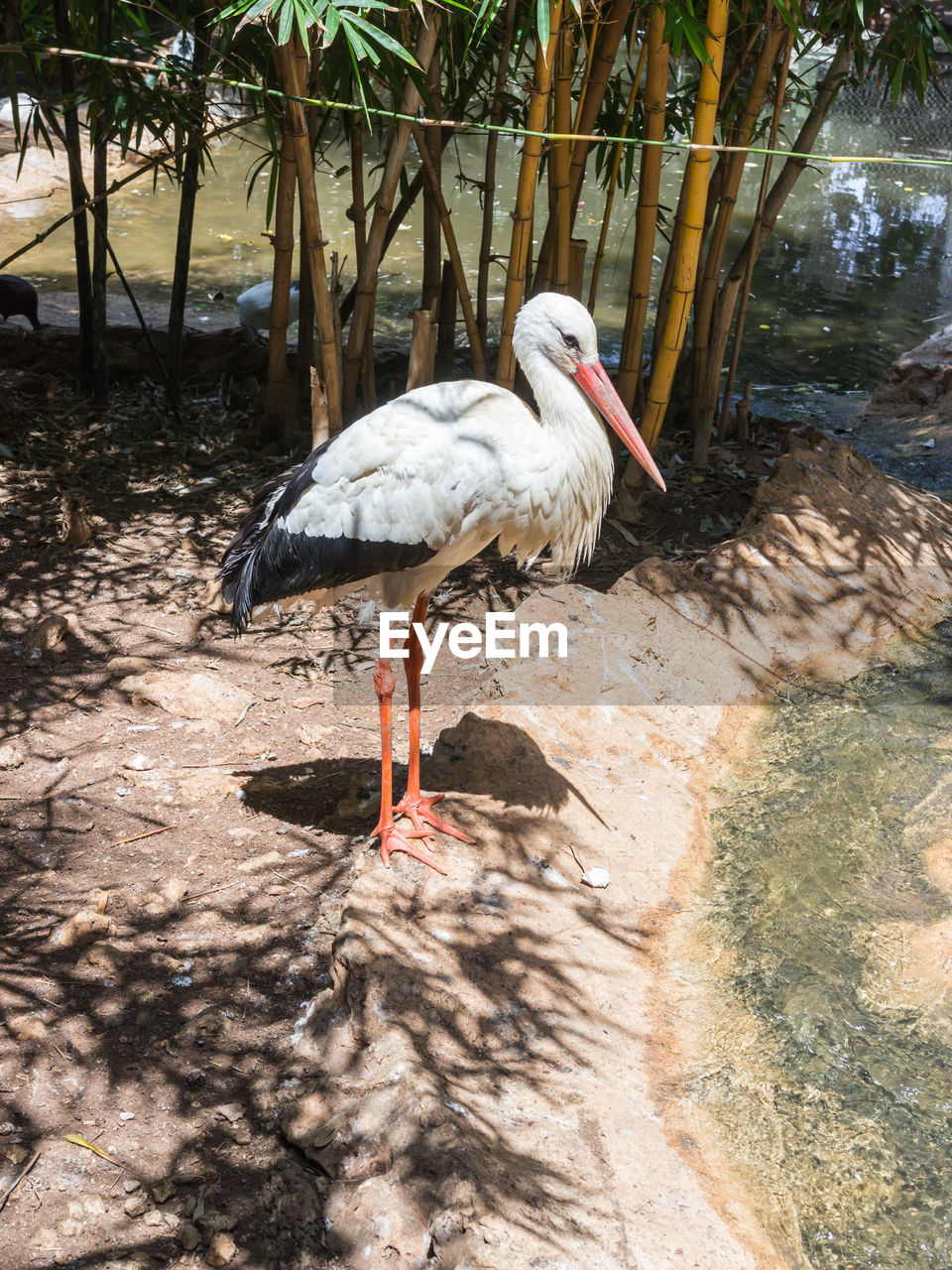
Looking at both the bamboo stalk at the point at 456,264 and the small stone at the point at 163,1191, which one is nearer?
the small stone at the point at 163,1191

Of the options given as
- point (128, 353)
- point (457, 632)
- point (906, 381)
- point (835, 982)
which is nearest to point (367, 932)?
point (835, 982)

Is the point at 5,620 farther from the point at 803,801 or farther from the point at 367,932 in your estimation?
the point at 803,801

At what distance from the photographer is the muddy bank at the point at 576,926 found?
238 cm

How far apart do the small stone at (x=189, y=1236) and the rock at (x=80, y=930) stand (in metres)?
0.98

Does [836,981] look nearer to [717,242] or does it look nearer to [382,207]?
[382,207]

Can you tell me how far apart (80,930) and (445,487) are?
159 centimetres

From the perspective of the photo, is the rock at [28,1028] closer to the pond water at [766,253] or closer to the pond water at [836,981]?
the pond water at [836,981]

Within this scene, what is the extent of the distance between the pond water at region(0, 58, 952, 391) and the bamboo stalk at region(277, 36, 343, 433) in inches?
113

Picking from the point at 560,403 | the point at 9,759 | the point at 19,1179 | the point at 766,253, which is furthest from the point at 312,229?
the point at 766,253

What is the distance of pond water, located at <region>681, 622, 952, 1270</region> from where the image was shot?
2.63m

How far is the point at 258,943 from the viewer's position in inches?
127

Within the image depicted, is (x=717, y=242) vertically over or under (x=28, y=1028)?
over

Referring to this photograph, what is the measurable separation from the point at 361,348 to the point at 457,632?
5.34 ft

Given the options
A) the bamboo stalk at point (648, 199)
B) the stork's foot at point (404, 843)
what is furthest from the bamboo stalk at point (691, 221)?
the stork's foot at point (404, 843)
